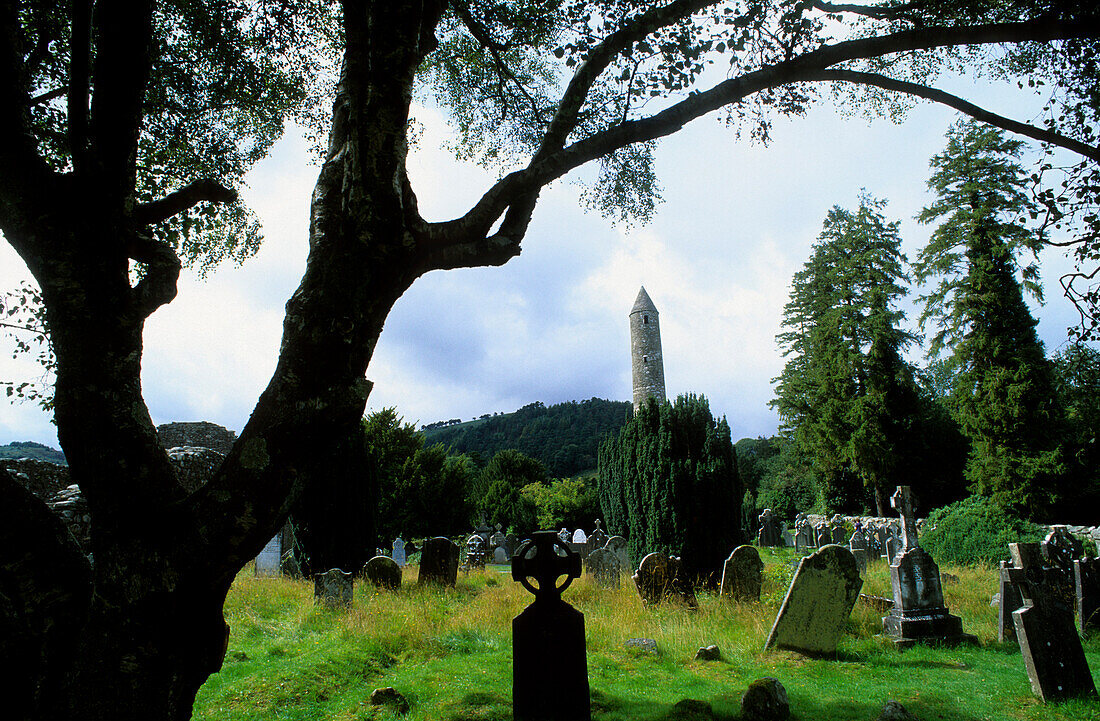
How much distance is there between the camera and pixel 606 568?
436 inches

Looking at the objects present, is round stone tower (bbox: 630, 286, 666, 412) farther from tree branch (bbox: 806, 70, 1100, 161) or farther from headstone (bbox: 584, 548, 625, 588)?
tree branch (bbox: 806, 70, 1100, 161)

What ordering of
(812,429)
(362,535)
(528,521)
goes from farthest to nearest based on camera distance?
(528,521) < (812,429) < (362,535)

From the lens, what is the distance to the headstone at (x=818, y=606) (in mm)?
6512

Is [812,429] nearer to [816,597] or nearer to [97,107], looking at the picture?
[816,597]

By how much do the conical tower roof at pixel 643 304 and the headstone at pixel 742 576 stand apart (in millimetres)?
27541

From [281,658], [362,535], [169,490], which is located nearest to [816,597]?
[281,658]

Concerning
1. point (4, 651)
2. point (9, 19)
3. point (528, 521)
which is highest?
point (9, 19)

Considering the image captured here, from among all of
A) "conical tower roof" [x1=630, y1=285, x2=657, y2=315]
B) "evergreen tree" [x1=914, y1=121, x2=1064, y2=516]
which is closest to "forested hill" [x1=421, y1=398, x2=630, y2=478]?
"conical tower roof" [x1=630, y1=285, x2=657, y2=315]

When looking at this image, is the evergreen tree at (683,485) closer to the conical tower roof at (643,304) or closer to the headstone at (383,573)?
the headstone at (383,573)

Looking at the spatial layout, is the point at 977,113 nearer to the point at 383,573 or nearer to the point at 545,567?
the point at 545,567

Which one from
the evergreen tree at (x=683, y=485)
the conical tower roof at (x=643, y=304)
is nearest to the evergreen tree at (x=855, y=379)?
the conical tower roof at (x=643, y=304)

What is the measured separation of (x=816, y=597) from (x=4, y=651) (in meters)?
6.92

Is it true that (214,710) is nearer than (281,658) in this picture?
Yes

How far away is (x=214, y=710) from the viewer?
471cm
